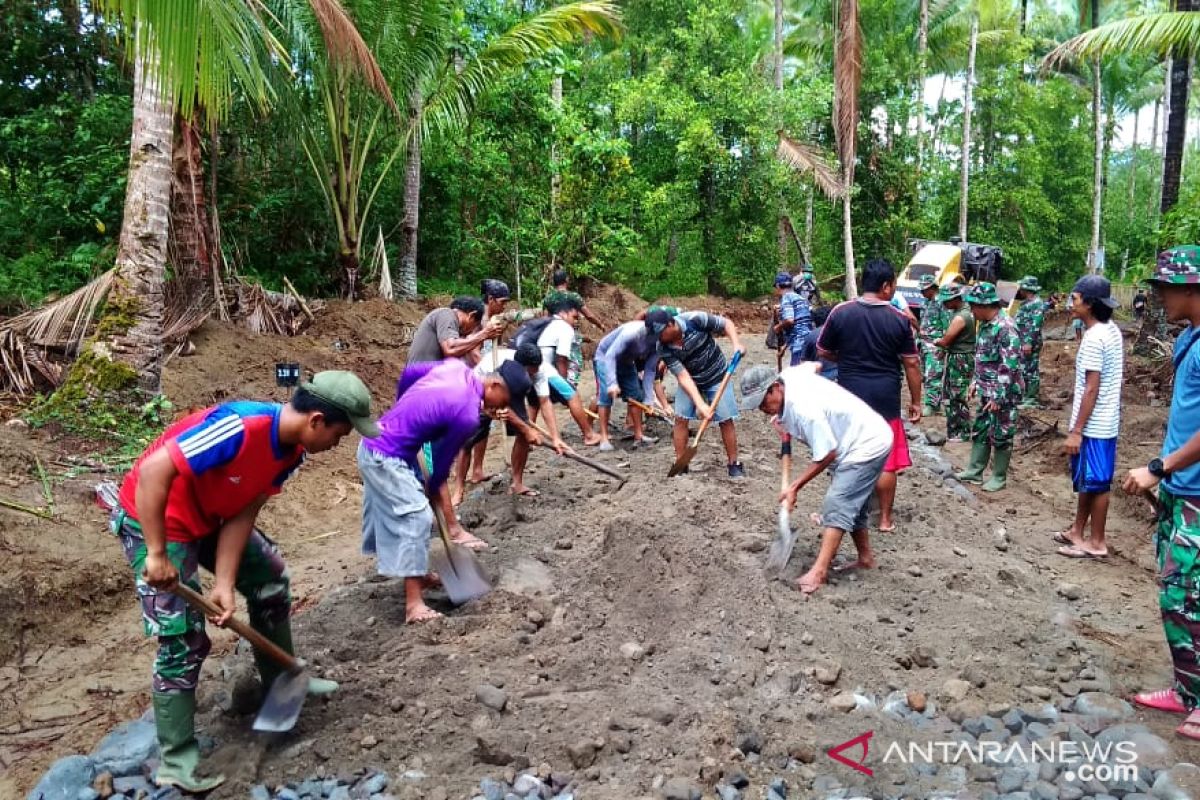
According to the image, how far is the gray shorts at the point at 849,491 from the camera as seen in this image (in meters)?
4.33

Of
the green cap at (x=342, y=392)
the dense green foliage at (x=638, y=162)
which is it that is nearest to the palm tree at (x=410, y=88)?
the dense green foliage at (x=638, y=162)

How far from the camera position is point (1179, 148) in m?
12.4

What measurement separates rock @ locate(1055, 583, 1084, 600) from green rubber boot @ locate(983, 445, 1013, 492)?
219 centimetres

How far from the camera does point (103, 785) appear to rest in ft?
10.2

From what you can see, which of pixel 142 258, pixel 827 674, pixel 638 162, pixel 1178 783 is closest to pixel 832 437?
pixel 827 674

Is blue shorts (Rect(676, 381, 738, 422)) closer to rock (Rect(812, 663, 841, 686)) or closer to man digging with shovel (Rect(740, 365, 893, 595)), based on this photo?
man digging with shovel (Rect(740, 365, 893, 595))

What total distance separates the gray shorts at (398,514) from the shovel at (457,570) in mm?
294

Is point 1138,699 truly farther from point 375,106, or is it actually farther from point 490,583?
point 375,106

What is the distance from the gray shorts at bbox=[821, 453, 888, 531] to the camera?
4.33 m

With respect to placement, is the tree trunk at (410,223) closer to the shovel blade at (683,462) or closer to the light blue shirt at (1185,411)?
the shovel blade at (683,462)

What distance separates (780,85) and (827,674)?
1831cm

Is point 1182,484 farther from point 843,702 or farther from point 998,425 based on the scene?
point 998,425

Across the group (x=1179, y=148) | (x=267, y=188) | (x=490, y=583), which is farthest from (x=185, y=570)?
(x=1179, y=148)

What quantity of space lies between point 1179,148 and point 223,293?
44.5ft
